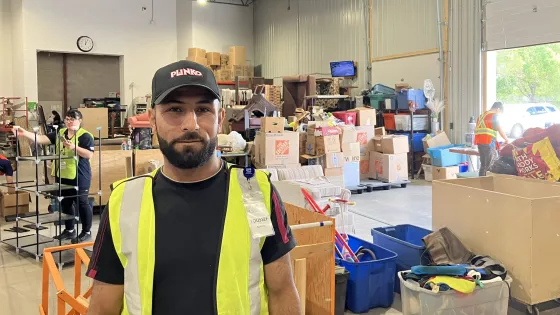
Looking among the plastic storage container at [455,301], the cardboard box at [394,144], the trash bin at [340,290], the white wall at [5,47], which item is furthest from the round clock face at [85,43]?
the plastic storage container at [455,301]

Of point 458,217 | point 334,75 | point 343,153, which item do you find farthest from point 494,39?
point 458,217

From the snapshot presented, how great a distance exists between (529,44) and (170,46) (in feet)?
36.3

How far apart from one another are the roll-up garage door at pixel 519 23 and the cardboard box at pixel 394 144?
240 cm

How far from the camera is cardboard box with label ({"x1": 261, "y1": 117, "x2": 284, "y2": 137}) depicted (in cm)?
761

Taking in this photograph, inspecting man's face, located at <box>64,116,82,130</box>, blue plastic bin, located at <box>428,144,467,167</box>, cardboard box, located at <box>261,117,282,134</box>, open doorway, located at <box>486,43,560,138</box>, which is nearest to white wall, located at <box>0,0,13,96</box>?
cardboard box, located at <box>261,117,282,134</box>

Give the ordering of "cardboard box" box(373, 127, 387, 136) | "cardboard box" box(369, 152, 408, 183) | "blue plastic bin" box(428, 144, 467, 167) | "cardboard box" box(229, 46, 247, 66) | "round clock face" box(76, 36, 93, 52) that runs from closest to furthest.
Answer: "cardboard box" box(369, 152, 408, 183), "blue plastic bin" box(428, 144, 467, 167), "cardboard box" box(373, 127, 387, 136), "round clock face" box(76, 36, 93, 52), "cardboard box" box(229, 46, 247, 66)

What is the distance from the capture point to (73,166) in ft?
17.6

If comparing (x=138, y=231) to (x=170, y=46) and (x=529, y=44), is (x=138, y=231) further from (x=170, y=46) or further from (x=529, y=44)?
(x=170, y=46)

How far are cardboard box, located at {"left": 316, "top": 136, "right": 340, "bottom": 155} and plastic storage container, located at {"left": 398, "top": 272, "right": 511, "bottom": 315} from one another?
4.94 m

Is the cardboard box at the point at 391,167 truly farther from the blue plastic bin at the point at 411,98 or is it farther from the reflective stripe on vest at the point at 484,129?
the reflective stripe on vest at the point at 484,129

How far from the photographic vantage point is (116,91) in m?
15.8

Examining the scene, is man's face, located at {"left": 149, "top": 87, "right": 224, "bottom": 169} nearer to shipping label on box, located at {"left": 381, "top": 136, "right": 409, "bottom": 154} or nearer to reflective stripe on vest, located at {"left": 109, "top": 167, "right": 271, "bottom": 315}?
reflective stripe on vest, located at {"left": 109, "top": 167, "right": 271, "bottom": 315}

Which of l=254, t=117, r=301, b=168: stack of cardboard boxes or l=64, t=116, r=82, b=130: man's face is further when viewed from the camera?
l=254, t=117, r=301, b=168: stack of cardboard boxes

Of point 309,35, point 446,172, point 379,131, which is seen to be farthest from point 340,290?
point 309,35
